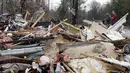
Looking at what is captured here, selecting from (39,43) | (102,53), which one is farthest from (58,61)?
(39,43)

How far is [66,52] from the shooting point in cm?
818

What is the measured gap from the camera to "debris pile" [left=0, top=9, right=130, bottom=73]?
695 cm

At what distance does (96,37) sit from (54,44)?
209 centimetres

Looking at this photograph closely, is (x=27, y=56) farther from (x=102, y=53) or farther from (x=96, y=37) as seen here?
(x=96, y=37)

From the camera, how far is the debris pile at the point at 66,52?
6.95 metres

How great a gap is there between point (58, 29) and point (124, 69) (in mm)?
5274

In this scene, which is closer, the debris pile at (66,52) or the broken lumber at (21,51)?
the debris pile at (66,52)

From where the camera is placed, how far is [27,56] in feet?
26.6

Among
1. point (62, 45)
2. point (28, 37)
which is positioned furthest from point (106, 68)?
point (28, 37)

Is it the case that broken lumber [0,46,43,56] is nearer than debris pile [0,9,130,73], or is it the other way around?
debris pile [0,9,130,73]

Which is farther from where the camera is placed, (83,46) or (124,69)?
(83,46)

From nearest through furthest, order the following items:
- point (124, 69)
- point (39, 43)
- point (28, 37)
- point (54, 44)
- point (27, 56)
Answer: point (124, 69)
point (27, 56)
point (54, 44)
point (39, 43)
point (28, 37)

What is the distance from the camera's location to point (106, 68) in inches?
280

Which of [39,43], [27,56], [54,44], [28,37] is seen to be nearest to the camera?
[27,56]
